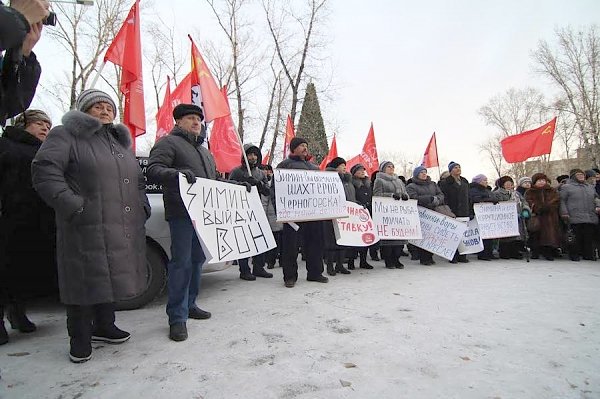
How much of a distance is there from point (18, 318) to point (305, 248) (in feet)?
10.5

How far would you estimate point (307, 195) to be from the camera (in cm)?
486

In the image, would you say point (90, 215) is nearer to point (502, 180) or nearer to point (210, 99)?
point (210, 99)

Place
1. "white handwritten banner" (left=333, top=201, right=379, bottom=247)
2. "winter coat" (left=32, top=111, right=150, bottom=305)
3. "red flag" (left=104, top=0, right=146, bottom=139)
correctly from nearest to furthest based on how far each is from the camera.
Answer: "winter coat" (left=32, top=111, right=150, bottom=305), "red flag" (left=104, top=0, right=146, bottom=139), "white handwritten banner" (left=333, top=201, right=379, bottom=247)

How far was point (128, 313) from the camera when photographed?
365cm

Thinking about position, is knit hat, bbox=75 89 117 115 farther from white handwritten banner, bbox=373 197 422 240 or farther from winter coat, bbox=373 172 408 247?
winter coat, bbox=373 172 408 247

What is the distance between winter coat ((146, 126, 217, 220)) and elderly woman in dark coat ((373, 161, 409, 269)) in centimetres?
394

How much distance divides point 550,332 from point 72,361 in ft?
12.0

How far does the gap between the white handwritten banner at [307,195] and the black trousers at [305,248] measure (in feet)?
0.61

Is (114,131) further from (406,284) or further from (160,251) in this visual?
(406,284)

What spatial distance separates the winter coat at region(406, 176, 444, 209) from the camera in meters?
6.66

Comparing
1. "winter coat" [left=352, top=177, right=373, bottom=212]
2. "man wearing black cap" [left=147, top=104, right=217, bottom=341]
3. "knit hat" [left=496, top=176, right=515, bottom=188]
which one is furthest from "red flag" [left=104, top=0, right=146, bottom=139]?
"knit hat" [left=496, top=176, right=515, bottom=188]

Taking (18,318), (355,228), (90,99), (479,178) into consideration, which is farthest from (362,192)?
(18,318)

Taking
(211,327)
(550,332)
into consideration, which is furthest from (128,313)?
(550,332)

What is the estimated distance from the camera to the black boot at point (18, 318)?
3119 millimetres
